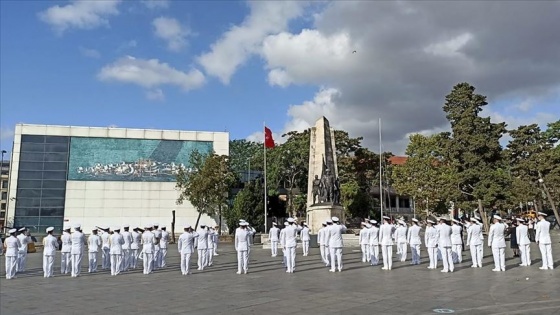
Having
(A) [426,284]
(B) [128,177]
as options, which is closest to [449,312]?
(A) [426,284]

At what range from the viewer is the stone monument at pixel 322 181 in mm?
28594

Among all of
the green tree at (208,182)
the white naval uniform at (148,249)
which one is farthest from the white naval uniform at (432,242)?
the green tree at (208,182)

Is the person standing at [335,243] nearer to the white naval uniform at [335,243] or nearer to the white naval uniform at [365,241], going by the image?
the white naval uniform at [335,243]

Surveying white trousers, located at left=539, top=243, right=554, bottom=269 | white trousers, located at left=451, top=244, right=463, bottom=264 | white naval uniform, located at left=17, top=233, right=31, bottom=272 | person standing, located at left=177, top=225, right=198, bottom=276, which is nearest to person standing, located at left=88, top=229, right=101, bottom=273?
white naval uniform, located at left=17, top=233, right=31, bottom=272

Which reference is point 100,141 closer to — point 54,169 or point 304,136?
point 54,169

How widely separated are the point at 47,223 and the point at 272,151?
83.4 feet

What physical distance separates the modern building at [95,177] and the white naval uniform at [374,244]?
37415mm

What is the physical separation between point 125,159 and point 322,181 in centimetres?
3092

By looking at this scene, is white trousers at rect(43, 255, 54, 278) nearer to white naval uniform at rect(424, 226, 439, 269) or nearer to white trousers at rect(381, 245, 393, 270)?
white trousers at rect(381, 245, 393, 270)

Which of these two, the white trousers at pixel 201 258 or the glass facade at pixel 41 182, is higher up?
the glass facade at pixel 41 182

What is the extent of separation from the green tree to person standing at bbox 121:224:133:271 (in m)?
25.8

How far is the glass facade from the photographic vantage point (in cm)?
4947

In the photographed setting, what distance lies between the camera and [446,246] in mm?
14672

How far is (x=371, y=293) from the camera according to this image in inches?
397
